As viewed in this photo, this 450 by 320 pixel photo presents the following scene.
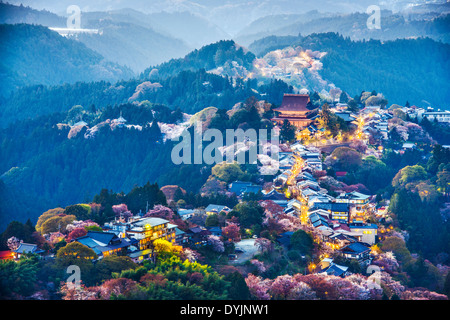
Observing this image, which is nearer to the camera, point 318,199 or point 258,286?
point 258,286

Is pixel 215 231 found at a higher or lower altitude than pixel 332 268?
higher

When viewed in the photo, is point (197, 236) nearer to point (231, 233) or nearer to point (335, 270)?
point (231, 233)

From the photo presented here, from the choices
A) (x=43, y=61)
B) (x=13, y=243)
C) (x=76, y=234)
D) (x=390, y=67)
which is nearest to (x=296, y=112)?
(x=76, y=234)

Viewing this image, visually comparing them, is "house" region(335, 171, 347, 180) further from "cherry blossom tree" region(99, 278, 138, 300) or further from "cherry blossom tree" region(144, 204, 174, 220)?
"cherry blossom tree" region(99, 278, 138, 300)

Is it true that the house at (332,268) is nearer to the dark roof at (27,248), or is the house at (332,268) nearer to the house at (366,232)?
the house at (366,232)

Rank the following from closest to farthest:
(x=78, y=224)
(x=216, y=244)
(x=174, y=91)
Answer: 1. (x=216, y=244)
2. (x=78, y=224)
3. (x=174, y=91)

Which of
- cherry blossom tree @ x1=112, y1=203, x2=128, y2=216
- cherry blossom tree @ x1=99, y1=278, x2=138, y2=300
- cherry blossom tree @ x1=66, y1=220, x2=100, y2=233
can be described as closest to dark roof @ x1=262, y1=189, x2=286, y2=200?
cherry blossom tree @ x1=112, y1=203, x2=128, y2=216
